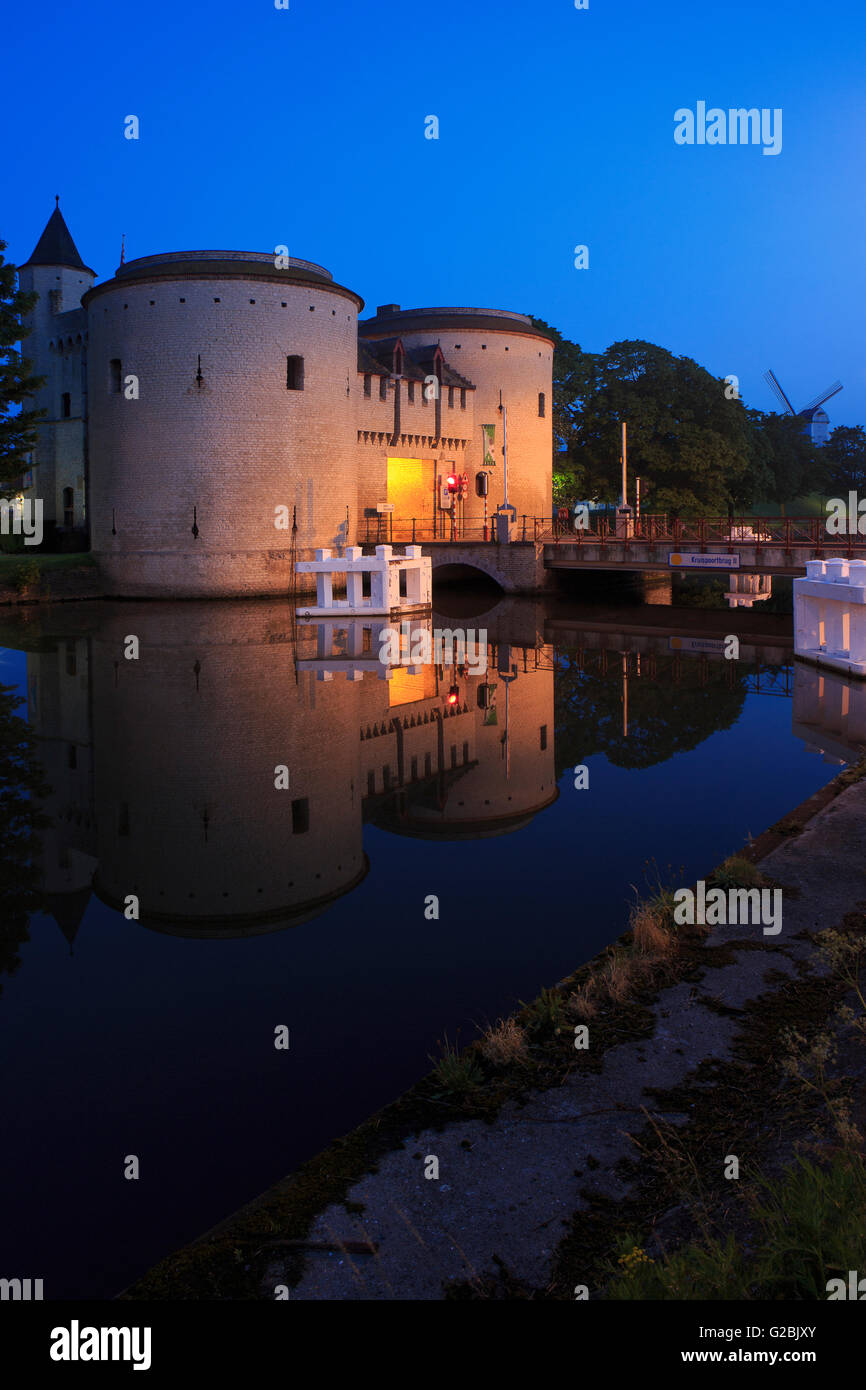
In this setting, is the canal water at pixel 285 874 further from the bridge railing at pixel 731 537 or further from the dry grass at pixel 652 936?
the bridge railing at pixel 731 537

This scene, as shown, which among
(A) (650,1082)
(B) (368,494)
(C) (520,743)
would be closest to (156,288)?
(B) (368,494)

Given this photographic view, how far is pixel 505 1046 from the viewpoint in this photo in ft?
15.8

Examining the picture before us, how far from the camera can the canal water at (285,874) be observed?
443cm

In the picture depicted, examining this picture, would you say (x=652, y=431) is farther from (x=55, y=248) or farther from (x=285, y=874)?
(x=285, y=874)

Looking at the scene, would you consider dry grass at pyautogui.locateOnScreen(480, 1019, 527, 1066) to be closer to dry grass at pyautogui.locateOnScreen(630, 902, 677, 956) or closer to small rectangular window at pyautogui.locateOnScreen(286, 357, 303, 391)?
dry grass at pyautogui.locateOnScreen(630, 902, 677, 956)

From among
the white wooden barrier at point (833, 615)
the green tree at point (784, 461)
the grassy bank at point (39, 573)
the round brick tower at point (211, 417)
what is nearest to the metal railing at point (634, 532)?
the round brick tower at point (211, 417)

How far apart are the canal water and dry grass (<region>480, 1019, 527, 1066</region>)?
0.39 meters

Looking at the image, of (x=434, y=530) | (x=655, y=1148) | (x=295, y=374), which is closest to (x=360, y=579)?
(x=295, y=374)

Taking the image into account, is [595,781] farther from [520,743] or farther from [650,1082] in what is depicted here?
[650,1082]

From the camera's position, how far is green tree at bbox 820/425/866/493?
92094 mm

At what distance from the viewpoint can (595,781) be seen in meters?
11.2

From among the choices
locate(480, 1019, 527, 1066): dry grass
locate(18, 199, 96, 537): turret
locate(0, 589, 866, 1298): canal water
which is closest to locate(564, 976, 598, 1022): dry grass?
locate(480, 1019, 527, 1066): dry grass

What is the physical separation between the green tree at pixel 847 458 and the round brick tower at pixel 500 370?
4849 cm

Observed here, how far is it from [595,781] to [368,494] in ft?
108
